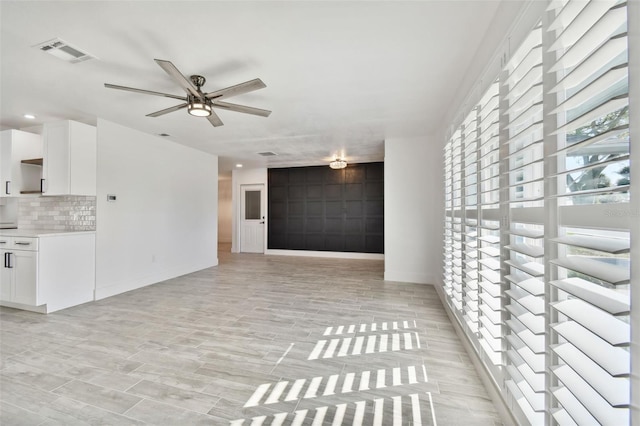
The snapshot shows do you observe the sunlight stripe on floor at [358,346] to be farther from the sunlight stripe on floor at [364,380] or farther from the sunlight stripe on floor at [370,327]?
the sunlight stripe on floor at [364,380]

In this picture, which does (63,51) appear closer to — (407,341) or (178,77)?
(178,77)

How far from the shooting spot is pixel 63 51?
7.04 feet

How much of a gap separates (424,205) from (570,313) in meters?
4.00

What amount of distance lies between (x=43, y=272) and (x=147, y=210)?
5.27 feet

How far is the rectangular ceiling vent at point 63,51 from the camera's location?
6.70ft

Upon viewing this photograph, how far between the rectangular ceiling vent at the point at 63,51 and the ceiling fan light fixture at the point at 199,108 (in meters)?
0.82

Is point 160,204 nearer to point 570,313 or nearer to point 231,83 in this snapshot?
point 231,83

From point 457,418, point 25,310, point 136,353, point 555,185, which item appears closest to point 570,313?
point 555,185

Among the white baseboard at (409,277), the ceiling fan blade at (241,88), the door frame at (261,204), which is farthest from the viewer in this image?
the door frame at (261,204)

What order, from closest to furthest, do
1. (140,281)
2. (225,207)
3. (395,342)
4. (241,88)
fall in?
1. (241,88)
2. (395,342)
3. (140,281)
4. (225,207)

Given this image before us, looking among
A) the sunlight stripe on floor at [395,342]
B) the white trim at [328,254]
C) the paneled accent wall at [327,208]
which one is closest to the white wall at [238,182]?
the paneled accent wall at [327,208]

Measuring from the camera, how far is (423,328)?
2.83 meters

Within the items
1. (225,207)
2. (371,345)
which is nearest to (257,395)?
(371,345)

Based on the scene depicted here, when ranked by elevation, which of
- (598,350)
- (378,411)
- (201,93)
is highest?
(201,93)
